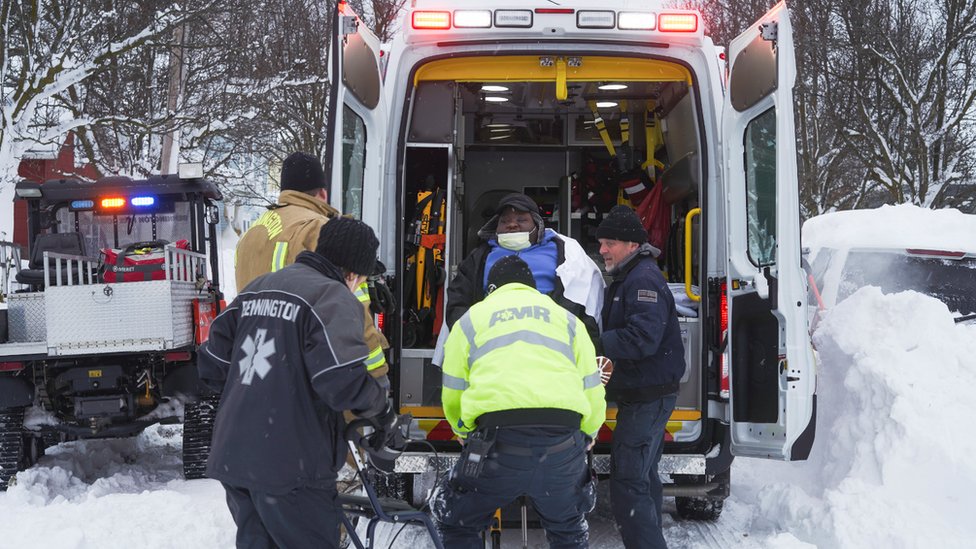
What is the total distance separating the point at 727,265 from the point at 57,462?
5.82 m

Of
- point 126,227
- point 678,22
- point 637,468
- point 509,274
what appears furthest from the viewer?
point 126,227

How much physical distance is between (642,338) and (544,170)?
4437 mm

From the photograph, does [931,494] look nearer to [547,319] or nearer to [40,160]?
[547,319]

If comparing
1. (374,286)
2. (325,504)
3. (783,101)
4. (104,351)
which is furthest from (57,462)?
(783,101)

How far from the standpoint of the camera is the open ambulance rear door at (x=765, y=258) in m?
4.34

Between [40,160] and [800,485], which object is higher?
[40,160]

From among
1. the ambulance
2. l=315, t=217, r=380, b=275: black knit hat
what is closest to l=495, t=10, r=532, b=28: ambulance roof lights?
the ambulance

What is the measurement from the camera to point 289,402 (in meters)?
2.95

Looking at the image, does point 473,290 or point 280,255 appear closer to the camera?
point 280,255

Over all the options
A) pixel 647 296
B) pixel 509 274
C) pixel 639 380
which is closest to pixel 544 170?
pixel 647 296

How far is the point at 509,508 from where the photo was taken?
475cm

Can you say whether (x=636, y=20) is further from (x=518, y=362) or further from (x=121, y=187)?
(x=121, y=187)

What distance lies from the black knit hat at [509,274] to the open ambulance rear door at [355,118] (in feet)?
3.61

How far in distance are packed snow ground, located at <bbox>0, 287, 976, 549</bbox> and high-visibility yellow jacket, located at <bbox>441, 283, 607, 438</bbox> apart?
1765 millimetres
